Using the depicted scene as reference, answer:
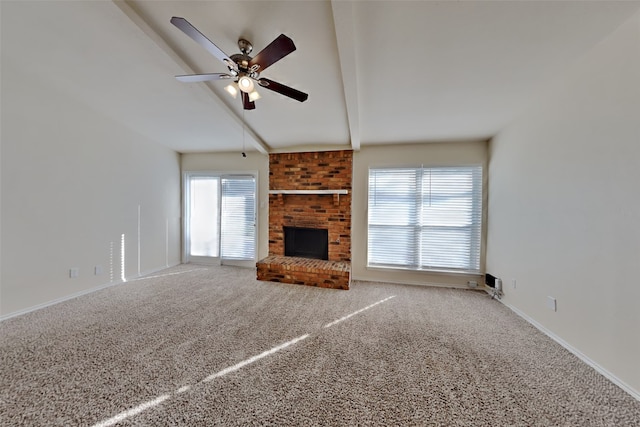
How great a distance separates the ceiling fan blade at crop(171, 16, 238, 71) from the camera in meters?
1.50

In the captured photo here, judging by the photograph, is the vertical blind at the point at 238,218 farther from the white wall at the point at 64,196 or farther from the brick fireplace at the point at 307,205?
the white wall at the point at 64,196

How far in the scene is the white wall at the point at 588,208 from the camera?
5.32ft

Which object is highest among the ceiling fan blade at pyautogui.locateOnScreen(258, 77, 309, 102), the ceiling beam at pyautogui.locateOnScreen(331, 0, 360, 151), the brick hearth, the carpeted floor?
the ceiling beam at pyautogui.locateOnScreen(331, 0, 360, 151)

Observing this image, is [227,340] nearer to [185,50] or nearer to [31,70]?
[185,50]

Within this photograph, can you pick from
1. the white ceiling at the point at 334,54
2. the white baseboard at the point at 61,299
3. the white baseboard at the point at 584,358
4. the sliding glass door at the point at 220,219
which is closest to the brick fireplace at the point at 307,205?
the sliding glass door at the point at 220,219

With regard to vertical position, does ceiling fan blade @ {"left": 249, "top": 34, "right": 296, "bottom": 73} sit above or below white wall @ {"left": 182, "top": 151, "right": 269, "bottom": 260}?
above

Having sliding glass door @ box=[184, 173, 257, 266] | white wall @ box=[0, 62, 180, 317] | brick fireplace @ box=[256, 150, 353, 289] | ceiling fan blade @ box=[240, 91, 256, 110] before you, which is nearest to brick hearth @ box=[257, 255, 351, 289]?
brick fireplace @ box=[256, 150, 353, 289]

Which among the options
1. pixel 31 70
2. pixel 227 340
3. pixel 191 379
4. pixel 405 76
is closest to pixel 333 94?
pixel 405 76

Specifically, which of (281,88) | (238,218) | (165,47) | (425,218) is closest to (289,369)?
(281,88)

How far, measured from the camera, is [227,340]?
2.13 m

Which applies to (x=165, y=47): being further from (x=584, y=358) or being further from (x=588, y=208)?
(x=584, y=358)

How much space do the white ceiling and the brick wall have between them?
96 cm

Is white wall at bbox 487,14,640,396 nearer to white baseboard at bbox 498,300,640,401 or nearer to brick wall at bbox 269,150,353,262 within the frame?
white baseboard at bbox 498,300,640,401

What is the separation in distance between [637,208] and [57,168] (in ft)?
19.1
